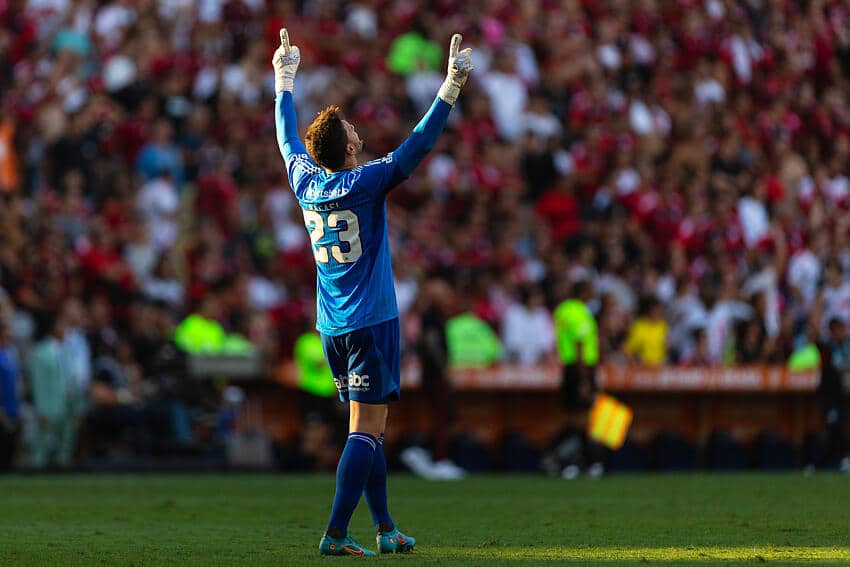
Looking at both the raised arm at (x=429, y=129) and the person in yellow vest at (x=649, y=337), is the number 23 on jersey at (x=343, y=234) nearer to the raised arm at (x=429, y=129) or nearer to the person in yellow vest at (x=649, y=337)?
the raised arm at (x=429, y=129)

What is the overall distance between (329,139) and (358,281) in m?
0.73

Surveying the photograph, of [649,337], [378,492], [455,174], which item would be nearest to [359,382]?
[378,492]

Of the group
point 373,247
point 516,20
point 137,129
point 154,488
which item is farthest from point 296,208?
point 373,247

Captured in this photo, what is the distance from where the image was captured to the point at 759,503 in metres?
12.1

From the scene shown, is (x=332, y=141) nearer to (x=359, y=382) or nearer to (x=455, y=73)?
(x=455, y=73)

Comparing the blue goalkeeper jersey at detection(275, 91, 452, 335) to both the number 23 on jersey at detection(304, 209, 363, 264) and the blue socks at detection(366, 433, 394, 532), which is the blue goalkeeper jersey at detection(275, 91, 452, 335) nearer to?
the number 23 on jersey at detection(304, 209, 363, 264)

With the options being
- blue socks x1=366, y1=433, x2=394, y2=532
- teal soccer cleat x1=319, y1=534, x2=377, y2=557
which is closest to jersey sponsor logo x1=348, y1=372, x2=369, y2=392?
blue socks x1=366, y1=433, x2=394, y2=532

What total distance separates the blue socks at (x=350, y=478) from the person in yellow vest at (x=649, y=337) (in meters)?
12.3

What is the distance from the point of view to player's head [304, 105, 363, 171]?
8.09 m

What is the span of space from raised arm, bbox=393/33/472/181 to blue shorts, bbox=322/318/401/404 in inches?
31.5

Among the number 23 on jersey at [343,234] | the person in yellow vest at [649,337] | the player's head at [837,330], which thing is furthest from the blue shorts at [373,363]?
the person in yellow vest at [649,337]

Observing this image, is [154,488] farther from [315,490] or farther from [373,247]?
[373,247]

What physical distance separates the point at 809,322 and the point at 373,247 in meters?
14.0

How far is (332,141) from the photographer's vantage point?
8.11 meters
